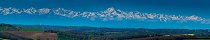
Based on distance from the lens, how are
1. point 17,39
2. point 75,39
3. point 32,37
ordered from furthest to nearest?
point 75,39
point 32,37
point 17,39

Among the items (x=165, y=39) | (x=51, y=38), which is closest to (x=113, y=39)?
(x=51, y=38)

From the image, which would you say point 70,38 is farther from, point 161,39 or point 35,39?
point 161,39

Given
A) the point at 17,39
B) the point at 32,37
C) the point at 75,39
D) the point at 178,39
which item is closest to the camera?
the point at 178,39

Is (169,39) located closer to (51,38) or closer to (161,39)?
(161,39)

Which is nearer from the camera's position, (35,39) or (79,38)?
(35,39)

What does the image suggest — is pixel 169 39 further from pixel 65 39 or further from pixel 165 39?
pixel 65 39

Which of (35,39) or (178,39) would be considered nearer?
(178,39)

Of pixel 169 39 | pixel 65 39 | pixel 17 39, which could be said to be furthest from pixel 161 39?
pixel 65 39

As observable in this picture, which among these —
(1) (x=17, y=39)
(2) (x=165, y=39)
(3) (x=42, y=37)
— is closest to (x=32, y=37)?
(3) (x=42, y=37)

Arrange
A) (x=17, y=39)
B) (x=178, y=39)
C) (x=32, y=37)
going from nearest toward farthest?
(x=178, y=39) → (x=17, y=39) → (x=32, y=37)
